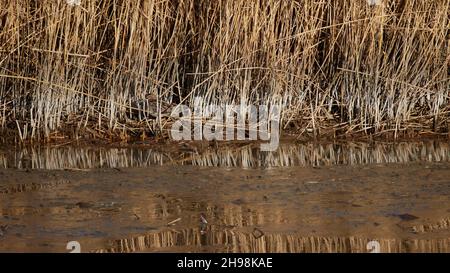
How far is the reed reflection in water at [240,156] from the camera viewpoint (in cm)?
666

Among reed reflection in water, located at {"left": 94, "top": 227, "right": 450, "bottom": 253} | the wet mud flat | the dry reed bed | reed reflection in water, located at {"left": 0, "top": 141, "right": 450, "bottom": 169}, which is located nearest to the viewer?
reed reflection in water, located at {"left": 94, "top": 227, "right": 450, "bottom": 253}

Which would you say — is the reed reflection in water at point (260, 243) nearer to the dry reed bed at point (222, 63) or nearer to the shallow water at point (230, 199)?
the shallow water at point (230, 199)

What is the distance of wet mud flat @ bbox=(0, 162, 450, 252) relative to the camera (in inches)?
197

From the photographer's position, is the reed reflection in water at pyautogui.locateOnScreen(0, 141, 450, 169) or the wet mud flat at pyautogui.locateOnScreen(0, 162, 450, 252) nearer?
the wet mud flat at pyautogui.locateOnScreen(0, 162, 450, 252)

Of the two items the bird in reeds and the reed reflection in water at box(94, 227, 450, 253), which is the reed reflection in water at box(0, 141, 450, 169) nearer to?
the bird in reeds

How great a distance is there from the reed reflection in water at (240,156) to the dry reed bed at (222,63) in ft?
0.84

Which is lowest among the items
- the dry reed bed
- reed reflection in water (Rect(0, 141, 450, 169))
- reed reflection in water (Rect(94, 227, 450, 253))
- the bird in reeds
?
reed reflection in water (Rect(94, 227, 450, 253))

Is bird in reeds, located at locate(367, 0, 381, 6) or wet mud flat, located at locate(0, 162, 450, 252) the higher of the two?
bird in reeds, located at locate(367, 0, 381, 6)

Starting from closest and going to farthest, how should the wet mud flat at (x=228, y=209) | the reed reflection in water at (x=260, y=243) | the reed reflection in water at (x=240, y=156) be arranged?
the reed reflection in water at (x=260, y=243)
the wet mud flat at (x=228, y=209)
the reed reflection in water at (x=240, y=156)

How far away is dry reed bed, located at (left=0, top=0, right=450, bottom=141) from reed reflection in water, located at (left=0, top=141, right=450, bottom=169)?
26 centimetres

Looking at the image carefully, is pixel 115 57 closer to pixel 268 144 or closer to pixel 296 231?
pixel 268 144

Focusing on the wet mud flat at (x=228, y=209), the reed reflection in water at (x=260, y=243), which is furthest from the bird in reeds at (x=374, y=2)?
the reed reflection in water at (x=260, y=243)

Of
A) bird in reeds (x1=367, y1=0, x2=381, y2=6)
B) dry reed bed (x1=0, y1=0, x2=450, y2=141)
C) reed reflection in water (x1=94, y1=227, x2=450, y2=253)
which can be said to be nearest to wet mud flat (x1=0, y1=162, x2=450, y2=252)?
reed reflection in water (x1=94, y1=227, x2=450, y2=253)

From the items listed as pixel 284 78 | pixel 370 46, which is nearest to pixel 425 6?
pixel 370 46
